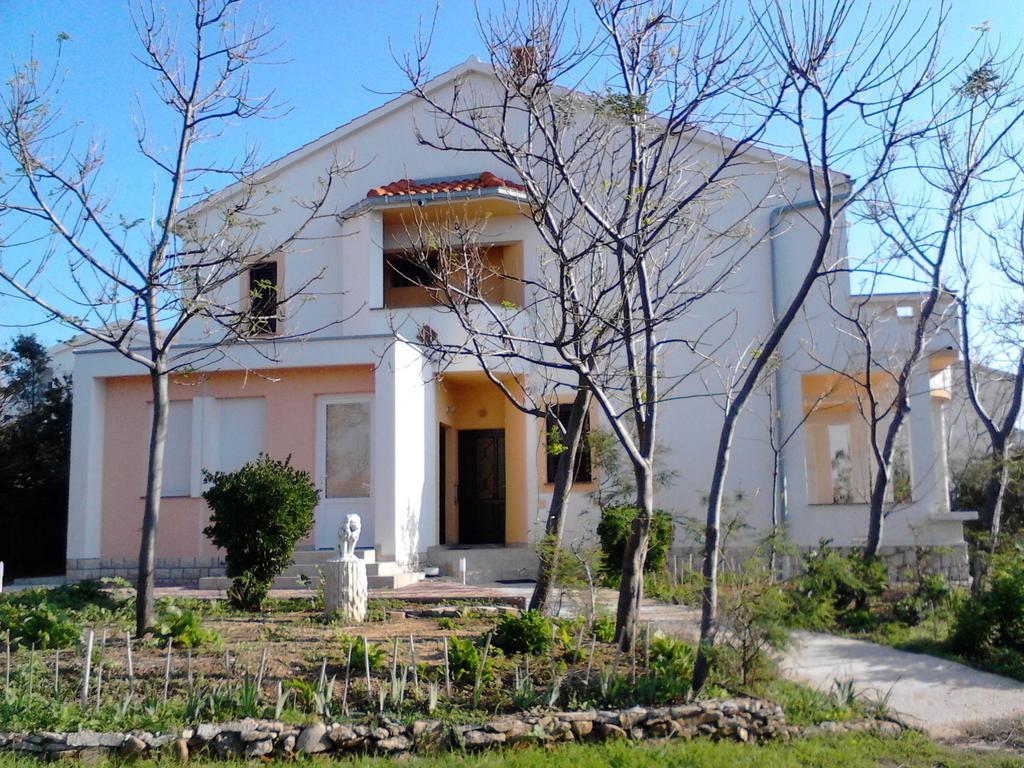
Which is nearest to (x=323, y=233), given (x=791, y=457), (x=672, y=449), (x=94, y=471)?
(x=94, y=471)

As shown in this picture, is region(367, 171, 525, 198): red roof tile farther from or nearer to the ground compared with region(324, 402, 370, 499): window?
farther from the ground

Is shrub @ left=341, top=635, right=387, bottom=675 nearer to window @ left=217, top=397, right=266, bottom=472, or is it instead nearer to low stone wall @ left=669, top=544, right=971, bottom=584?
low stone wall @ left=669, top=544, right=971, bottom=584

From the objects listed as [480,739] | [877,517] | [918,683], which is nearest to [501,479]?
[877,517]

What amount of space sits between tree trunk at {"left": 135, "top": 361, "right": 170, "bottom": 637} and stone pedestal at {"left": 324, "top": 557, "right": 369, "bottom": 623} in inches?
70.4

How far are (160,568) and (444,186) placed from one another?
26.9 feet

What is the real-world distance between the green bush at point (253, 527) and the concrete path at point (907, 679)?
334 centimetres

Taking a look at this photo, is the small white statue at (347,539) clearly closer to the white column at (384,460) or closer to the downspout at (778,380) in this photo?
the white column at (384,460)

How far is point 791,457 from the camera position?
1577 cm

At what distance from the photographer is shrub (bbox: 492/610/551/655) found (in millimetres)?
7672

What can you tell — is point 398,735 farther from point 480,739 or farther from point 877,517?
point 877,517

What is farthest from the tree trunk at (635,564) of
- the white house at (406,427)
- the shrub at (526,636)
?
the white house at (406,427)

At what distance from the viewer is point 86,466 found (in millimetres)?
15102

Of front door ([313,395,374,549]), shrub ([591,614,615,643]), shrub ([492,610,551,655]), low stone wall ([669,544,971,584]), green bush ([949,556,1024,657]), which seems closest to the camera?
shrub ([492,610,551,655])

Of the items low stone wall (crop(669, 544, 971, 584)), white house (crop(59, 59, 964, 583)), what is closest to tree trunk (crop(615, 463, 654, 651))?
low stone wall (crop(669, 544, 971, 584))
